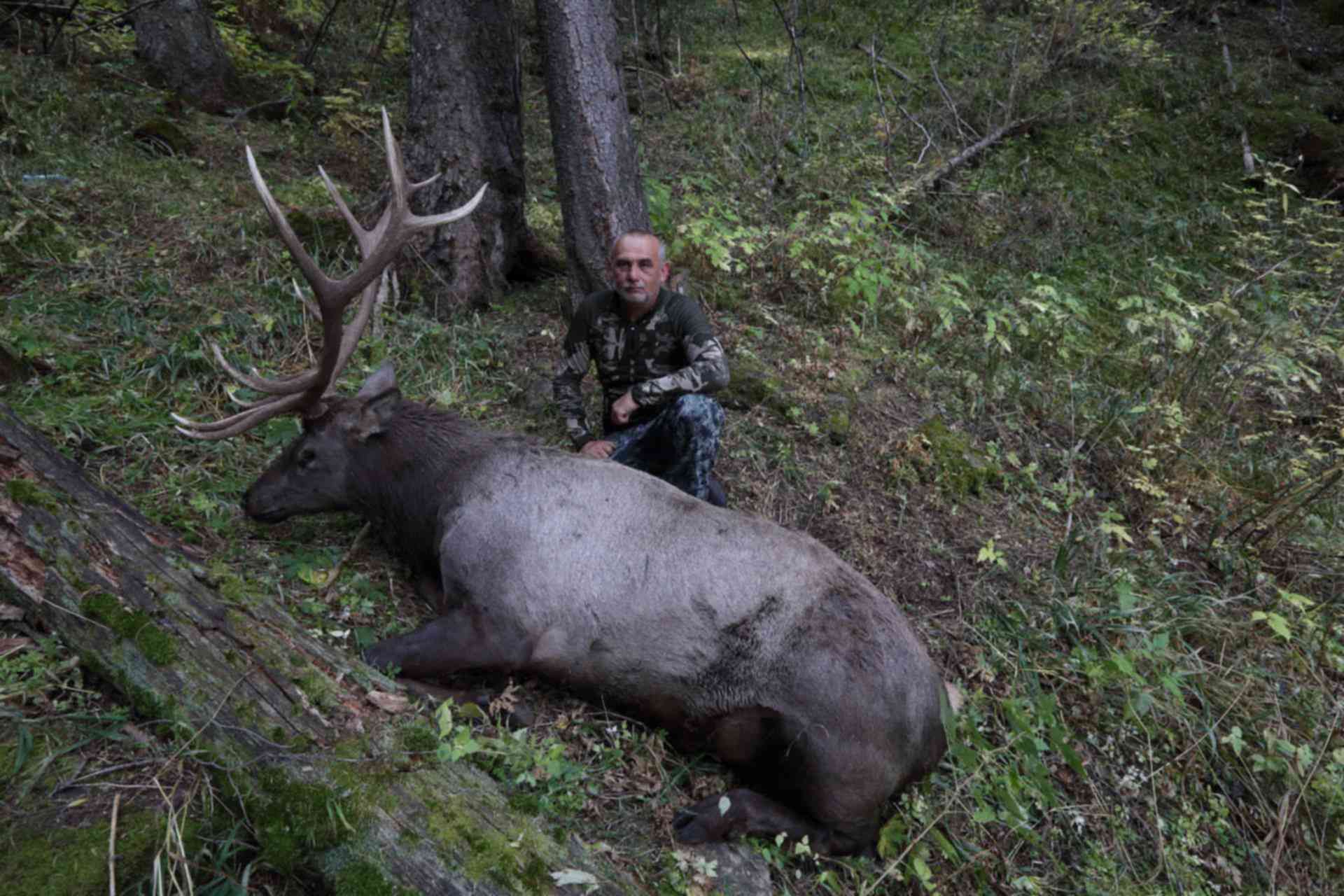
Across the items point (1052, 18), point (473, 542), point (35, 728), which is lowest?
point (473, 542)

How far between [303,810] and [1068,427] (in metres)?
6.29

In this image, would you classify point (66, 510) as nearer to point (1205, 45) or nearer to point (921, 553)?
point (921, 553)

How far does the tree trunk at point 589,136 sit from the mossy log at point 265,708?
3.62m

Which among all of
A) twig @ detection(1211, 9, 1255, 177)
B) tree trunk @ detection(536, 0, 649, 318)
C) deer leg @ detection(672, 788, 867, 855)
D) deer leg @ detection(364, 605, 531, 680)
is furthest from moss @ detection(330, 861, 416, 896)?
twig @ detection(1211, 9, 1255, 177)

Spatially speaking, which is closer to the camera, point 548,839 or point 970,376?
point 548,839

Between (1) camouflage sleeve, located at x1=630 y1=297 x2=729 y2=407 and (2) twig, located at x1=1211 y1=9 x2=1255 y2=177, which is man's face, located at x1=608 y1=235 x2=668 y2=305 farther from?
(2) twig, located at x1=1211 y1=9 x2=1255 y2=177

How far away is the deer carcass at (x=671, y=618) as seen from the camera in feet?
11.1

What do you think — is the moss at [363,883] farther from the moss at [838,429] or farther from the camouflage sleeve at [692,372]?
the moss at [838,429]

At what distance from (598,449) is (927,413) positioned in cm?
306

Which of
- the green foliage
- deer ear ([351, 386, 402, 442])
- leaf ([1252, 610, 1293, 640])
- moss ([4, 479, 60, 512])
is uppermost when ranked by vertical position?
moss ([4, 479, 60, 512])

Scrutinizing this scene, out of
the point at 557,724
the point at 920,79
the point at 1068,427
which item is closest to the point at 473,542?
the point at 557,724

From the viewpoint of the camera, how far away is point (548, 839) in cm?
259

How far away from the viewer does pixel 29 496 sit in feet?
9.68

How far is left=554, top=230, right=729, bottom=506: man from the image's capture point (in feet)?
15.1
